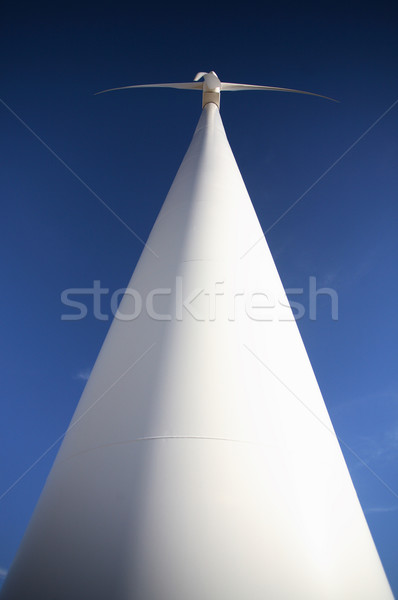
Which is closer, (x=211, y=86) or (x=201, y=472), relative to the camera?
(x=201, y=472)

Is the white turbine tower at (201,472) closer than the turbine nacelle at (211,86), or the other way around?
the white turbine tower at (201,472)

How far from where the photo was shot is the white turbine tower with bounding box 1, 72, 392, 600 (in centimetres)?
328

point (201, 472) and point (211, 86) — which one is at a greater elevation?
point (211, 86)

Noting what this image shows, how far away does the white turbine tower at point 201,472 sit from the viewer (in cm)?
328

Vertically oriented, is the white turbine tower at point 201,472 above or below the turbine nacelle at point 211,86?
below

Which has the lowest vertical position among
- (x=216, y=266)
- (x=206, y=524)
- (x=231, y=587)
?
(x=231, y=587)

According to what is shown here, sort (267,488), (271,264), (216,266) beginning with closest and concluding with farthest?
(267,488)
(216,266)
(271,264)

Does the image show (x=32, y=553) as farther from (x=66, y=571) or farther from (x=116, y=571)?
(x=116, y=571)

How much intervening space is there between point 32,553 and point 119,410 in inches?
60.2

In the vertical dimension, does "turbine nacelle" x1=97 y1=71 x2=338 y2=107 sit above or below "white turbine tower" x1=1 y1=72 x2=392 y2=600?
above

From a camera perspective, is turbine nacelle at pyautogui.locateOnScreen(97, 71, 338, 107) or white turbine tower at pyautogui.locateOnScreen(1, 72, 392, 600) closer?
white turbine tower at pyautogui.locateOnScreen(1, 72, 392, 600)

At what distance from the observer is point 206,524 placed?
11.2 feet

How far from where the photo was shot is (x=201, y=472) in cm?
368

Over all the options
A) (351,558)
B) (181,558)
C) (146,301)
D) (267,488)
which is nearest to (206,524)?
(181,558)
